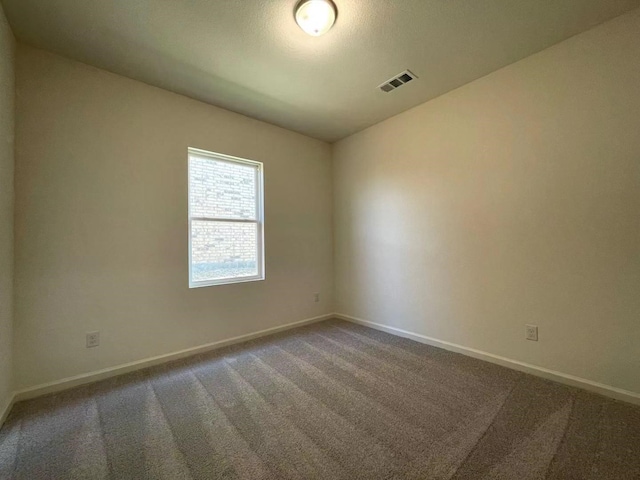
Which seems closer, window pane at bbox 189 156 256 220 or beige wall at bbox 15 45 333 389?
beige wall at bbox 15 45 333 389

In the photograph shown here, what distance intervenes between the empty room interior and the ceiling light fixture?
0.01 metres

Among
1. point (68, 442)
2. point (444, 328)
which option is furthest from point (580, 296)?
point (68, 442)

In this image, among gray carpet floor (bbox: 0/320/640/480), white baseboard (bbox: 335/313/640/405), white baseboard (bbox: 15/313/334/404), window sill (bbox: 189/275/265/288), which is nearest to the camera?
gray carpet floor (bbox: 0/320/640/480)

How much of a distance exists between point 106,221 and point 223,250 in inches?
43.1

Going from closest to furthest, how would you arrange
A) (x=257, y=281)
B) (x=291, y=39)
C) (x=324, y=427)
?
(x=324, y=427) → (x=291, y=39) → (x=257, y=281)

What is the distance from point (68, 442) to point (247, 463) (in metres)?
1.08

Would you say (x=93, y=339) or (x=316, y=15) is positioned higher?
(x=316, y=15)

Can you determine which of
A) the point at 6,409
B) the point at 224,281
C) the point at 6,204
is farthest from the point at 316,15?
the point at 6,409

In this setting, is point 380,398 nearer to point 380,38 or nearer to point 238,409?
point 238,409

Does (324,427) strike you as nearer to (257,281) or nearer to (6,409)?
(257,281)

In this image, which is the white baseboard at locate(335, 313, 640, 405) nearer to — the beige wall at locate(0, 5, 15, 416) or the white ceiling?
the white ceiling

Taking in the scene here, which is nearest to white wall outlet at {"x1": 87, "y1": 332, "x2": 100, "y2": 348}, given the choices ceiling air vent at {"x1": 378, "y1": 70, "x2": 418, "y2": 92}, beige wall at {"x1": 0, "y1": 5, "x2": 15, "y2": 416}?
beige wall at {"x1": 0, "y1": 5, "x2": 15, "y2": 416}

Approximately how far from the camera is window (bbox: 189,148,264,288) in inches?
111

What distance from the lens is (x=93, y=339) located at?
7.23ft
